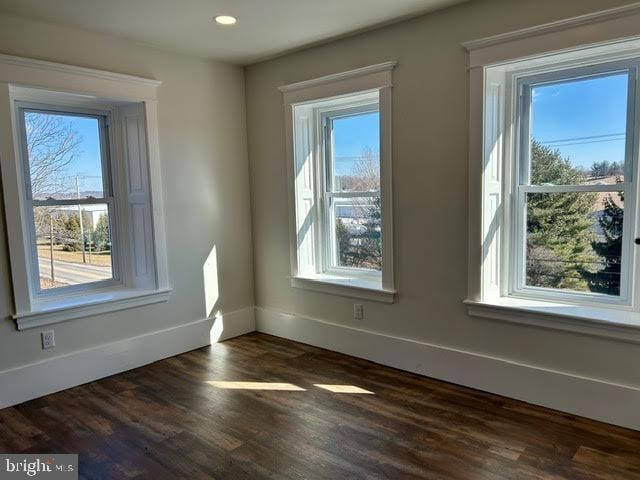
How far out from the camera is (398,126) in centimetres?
330

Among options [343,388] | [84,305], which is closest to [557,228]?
[343,388]

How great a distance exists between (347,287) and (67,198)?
226 centimetres

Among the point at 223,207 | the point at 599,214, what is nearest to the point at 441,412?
the point at 599,214

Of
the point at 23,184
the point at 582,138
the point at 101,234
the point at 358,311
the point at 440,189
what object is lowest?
the point at 358,311

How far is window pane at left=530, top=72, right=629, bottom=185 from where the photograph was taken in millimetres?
2684

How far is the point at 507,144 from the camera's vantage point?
303cm

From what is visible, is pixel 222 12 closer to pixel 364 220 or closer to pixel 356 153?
pixel 356 153

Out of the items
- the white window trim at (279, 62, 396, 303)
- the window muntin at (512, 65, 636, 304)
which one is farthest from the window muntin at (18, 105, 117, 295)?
the window muntin at (512, 65, 636, 304)

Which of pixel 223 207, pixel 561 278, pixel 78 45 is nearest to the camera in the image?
pixel 561 278

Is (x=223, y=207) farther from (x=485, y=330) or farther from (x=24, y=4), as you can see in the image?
(x=485, y=330)

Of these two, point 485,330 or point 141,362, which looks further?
point 141,362

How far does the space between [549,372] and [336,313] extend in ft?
5.48

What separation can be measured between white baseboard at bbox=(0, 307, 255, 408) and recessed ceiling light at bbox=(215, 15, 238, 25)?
241 cm

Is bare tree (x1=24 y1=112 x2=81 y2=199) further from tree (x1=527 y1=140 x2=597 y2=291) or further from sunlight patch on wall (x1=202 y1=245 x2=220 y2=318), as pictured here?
tree (x1=527 y1=140 x2=597 y2=291)
